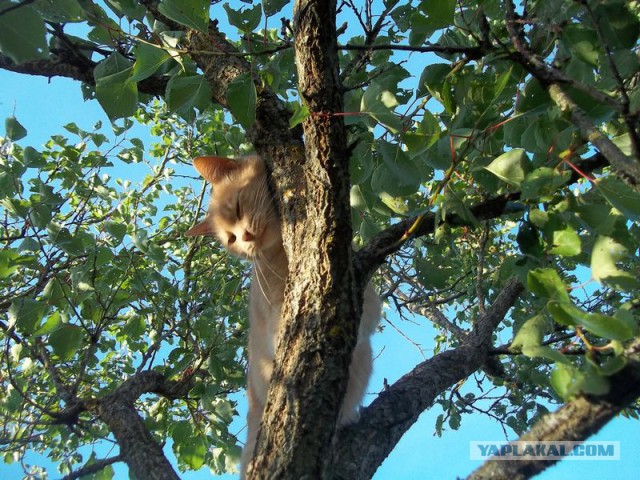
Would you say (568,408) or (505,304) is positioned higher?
(505,304)

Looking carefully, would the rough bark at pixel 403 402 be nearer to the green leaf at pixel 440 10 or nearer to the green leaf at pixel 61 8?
the green leaf at pixel 440 10

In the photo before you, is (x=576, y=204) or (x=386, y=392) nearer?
(x=576, y=204)

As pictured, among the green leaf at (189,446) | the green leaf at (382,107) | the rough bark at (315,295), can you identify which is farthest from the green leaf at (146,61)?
the green leaf at (189,446)

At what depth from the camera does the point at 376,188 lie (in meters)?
1.53

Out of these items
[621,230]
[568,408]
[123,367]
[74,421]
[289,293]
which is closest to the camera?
[568,408]

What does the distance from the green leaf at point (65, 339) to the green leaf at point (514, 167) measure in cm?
174

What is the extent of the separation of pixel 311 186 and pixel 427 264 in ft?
3.06

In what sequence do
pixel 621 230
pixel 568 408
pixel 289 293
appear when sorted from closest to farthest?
1. pixel 568 408
2. pixel 621 230
3. pixel 289 293

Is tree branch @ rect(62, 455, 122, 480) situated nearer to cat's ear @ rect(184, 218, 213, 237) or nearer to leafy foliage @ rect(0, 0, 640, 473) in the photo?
leafy foliage @ rect(0, 0, 640, 473)

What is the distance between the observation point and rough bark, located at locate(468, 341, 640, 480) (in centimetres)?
75

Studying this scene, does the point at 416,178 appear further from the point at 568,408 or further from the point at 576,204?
the point at 568,408

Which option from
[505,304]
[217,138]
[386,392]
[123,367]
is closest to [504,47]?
[386,392]

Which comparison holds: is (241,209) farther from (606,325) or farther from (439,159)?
(606,325)

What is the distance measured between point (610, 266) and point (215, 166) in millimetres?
2125
